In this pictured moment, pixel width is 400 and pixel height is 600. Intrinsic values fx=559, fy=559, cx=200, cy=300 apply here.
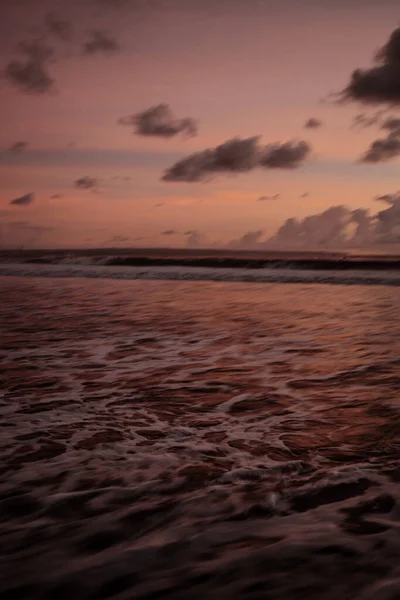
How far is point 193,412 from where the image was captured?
4.58 metres

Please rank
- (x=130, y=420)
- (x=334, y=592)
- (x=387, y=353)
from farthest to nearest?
(x=387, y=353) → (x=130, y=420) → (x=334, y=592)

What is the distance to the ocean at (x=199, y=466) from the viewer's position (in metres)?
2.37

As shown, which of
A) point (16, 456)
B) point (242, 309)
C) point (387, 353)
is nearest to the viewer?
point (16, 456)

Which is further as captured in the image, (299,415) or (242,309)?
(242,309)

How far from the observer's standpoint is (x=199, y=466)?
11.3 feet

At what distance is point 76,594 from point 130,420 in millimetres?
2110

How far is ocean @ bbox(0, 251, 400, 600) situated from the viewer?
93.4 inches

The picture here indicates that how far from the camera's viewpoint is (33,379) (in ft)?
18.4

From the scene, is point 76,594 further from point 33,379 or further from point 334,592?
point 33,379

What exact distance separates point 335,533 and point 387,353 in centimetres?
451

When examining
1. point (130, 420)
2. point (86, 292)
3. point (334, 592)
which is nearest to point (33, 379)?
point (130, 420)

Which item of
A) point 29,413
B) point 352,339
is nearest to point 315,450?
point 29,413

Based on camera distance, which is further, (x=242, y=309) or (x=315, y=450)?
(x=242, y=309)

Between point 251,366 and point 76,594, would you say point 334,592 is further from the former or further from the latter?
point 251,366
